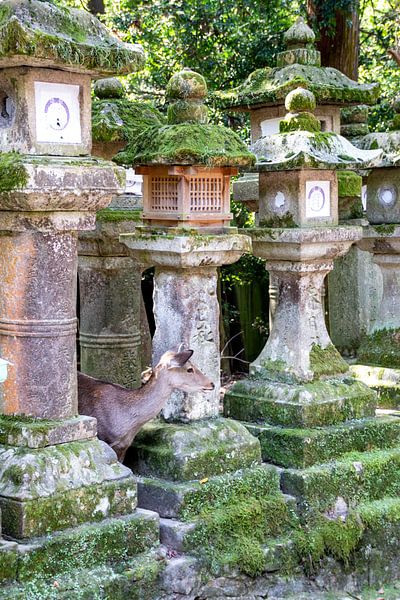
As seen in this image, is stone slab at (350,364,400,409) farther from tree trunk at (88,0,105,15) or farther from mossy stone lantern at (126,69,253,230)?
tree trunk at (88,0,105,15)

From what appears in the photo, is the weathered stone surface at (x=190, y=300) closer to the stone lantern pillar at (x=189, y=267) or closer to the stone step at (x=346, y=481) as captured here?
the stone lantern pillar at (x=189, y=267)

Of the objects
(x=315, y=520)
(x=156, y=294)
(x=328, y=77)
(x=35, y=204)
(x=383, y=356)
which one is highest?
(x=328, y=77)

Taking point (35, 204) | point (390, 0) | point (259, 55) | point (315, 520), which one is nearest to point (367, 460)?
point (315, 520)

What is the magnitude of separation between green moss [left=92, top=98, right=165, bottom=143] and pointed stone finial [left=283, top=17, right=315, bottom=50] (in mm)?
1464

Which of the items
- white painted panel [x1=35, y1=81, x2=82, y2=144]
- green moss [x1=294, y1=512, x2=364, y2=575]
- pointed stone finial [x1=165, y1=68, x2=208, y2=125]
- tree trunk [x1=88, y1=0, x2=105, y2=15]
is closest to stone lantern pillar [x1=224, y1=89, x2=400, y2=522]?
green moss [x1=294, y1=512, x2=364, y2=575]

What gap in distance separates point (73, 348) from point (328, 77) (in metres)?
4.63

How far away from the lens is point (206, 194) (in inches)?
271

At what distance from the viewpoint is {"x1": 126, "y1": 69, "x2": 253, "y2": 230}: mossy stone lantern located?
6656mm

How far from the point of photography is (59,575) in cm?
552

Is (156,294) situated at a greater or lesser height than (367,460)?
greater

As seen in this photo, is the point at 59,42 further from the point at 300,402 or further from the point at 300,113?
the point at 300,402

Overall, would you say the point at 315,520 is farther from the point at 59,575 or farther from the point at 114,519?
the point at 59,575

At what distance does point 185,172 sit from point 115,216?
1849mm

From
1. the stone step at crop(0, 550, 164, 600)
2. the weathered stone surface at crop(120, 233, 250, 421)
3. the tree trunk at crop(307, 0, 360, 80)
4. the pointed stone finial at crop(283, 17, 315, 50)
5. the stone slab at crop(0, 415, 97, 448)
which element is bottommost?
the stone step at crop(0, 550, 164, 600)
